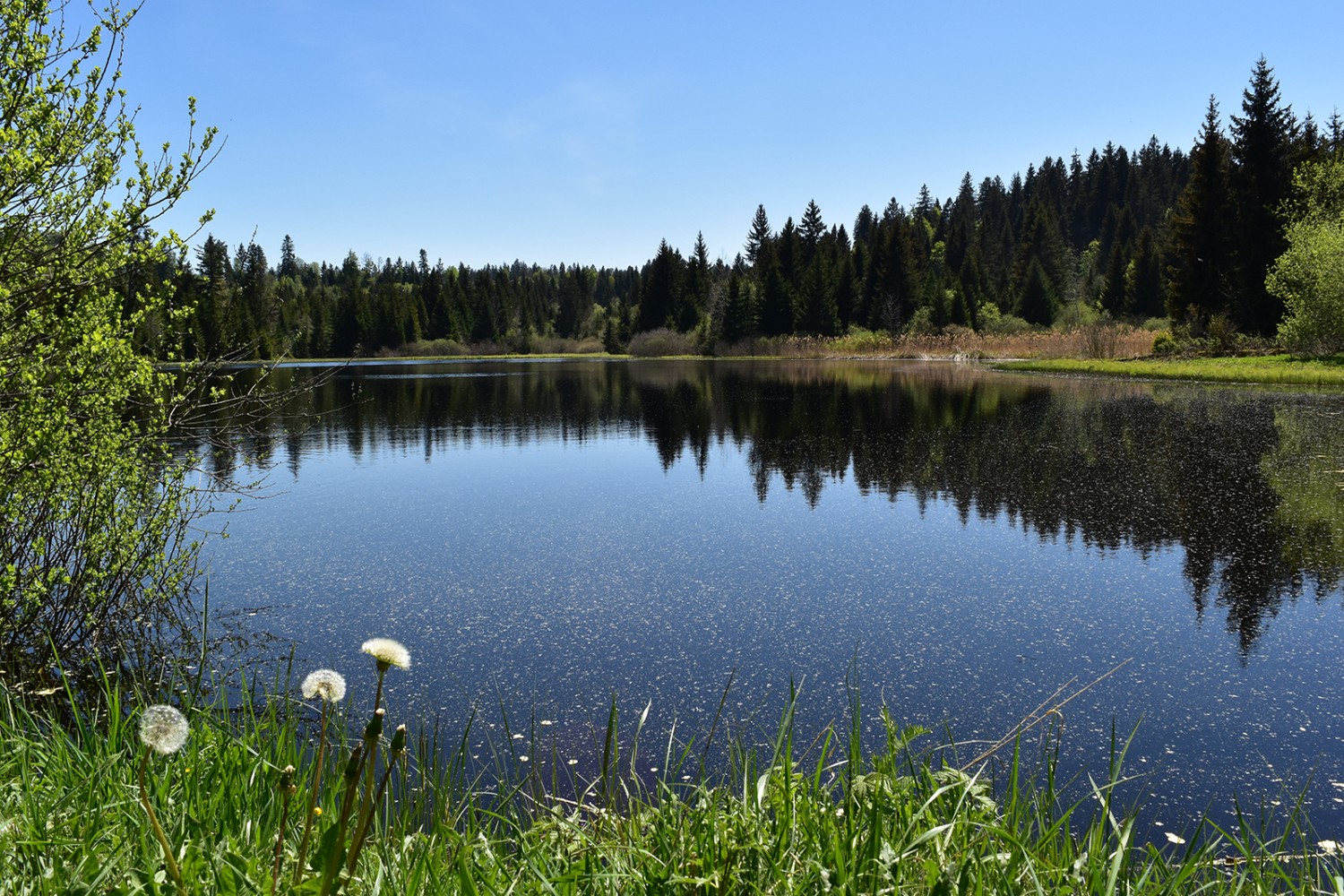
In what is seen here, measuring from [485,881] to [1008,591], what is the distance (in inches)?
251

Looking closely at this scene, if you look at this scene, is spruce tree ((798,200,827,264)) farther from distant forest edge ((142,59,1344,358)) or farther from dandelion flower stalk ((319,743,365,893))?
dandelion flower stalk ((319,743,365,893))

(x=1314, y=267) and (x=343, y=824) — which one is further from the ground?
(x=1314, y=267)

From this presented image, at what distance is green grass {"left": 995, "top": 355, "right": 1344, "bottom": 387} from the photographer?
27.2 meters

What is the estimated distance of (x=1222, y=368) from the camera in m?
31.3

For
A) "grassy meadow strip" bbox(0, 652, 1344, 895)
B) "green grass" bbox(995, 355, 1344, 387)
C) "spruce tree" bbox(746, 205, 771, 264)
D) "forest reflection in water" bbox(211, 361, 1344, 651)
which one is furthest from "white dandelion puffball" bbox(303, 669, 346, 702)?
"spruce tree" bbox(746, 205, 771, 264)

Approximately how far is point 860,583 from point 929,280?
61641 millimetres

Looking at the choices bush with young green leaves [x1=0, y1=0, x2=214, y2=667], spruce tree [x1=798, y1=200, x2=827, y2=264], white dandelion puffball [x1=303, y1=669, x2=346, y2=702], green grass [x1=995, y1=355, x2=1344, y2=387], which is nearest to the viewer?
white dandelion puffball [x1=303, y1=669, x2=346, y2=702]

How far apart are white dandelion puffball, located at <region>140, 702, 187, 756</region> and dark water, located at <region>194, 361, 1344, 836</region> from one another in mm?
2728

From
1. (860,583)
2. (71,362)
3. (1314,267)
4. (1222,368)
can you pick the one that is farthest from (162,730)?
(1314,267)

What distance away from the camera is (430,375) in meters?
52.2

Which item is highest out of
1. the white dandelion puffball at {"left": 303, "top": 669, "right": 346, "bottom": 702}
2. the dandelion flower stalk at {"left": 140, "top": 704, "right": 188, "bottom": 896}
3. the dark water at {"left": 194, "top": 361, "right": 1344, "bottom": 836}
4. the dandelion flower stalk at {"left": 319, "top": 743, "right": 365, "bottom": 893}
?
the white dandelion puffball at {"left": 303, "top": 669, "right": 346, "bottom": 702}

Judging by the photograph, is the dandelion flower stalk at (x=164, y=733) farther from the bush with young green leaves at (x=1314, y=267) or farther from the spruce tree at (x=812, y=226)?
the spruce tree at (x=812, y=226)

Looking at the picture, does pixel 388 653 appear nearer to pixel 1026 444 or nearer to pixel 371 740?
pixel 371 740

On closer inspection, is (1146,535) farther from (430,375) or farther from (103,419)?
(430,375)
